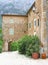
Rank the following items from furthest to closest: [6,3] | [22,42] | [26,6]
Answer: [6,3] < [26,6] < [22,42]

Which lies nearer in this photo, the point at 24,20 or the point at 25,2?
the point at 24,20

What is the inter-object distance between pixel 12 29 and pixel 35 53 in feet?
59.2

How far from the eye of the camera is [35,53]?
47.9 ft

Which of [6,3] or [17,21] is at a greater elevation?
[6,3]

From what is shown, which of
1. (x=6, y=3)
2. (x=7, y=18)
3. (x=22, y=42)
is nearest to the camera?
(x=22, y=42)

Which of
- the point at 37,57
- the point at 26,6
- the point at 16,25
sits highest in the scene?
the point at 26,6

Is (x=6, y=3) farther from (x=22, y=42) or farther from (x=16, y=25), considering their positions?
(x=22, y=42)

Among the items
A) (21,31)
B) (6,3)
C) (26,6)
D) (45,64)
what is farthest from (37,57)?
(6,3)

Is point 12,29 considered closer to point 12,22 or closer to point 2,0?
point 12,22

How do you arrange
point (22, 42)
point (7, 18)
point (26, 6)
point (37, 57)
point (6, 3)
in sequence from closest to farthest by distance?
point (37, 57), point (22, 42), point (7, 18), point (26, 6), point (6, 3)

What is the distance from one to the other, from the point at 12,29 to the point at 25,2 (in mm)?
13502

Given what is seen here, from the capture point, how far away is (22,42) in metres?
17.5

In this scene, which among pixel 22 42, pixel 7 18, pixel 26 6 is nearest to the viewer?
pixel 22 42

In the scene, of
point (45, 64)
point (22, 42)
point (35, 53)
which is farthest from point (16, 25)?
point (45, 64)
